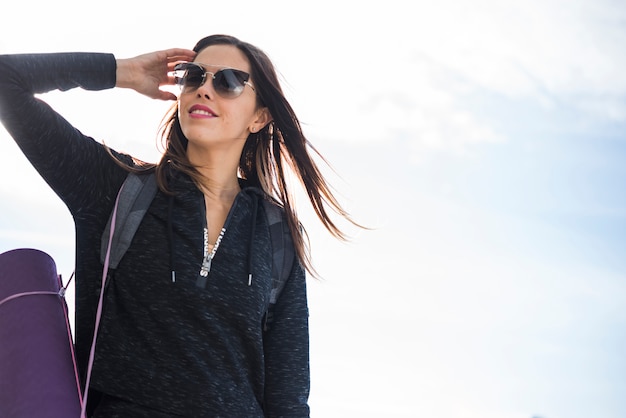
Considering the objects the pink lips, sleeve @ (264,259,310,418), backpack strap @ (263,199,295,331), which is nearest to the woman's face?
the pink lips

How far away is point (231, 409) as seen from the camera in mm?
3771

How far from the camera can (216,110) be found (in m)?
4.18

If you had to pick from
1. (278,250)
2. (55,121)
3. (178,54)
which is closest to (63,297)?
(55,121)

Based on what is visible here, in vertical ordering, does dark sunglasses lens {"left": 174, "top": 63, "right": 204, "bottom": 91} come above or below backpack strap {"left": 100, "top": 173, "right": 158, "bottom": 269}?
above

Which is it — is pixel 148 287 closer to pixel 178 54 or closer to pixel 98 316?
pixel 98 316

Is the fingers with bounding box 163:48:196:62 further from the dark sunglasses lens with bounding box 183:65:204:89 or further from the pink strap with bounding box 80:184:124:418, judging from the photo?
the pink strap with bounding box 80:184:124:418

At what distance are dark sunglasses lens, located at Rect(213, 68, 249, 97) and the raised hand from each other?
0.21 metres

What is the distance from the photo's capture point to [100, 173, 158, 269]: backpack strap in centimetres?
375

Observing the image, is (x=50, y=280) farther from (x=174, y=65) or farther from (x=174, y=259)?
(x=174, y=65)

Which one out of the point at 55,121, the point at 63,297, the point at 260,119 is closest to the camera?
the point at 55,121

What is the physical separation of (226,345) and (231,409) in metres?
0.26

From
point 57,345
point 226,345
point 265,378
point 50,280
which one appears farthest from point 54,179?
point 265,378

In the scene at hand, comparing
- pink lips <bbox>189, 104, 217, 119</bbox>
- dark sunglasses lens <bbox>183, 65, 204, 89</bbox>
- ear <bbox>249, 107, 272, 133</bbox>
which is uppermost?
ear <bbox>249, 107, 272, 133</bbox>

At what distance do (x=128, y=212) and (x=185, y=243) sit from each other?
27 centimetres
